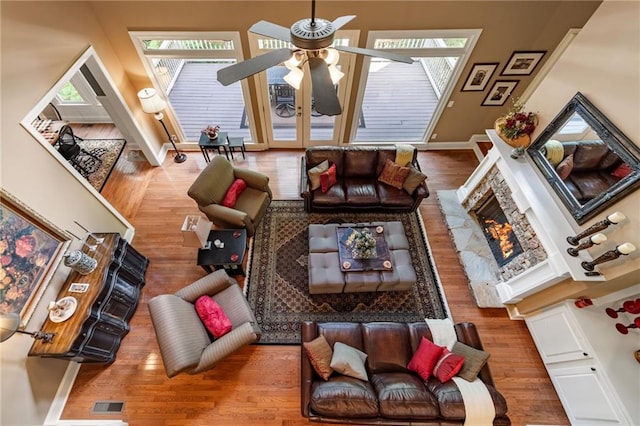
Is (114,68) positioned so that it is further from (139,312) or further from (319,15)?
(139,312)

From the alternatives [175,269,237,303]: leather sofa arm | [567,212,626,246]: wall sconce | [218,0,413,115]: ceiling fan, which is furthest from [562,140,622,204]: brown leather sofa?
[175,269,237,303]: leather sofa arm

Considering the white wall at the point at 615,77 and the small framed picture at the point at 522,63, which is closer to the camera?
the white wall at the point at 615,77

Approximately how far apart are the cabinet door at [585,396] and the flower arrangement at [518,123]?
2.79 m

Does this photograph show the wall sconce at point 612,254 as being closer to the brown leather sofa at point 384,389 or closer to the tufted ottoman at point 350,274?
the brown leather sofa at point 384,389

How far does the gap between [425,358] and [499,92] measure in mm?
4583

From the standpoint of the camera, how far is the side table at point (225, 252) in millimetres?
3870

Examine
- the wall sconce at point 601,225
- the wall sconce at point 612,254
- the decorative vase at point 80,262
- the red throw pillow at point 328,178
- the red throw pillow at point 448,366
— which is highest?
the red throw pillow at point 328,178

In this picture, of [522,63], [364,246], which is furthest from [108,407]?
[522,63]

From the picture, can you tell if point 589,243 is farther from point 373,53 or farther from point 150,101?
point 150,101

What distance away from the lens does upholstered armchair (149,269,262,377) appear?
115 inches

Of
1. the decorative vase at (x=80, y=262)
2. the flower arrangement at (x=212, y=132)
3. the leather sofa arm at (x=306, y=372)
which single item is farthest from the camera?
the flower arrangement at (x=212, y=132)

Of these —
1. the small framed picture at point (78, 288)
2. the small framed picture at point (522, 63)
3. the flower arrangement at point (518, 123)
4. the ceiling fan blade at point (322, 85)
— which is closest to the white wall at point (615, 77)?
the flower arrangement at point (518, 123)

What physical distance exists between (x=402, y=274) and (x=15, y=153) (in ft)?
14.4

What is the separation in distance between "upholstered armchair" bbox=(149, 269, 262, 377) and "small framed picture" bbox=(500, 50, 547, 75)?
5.28 m
